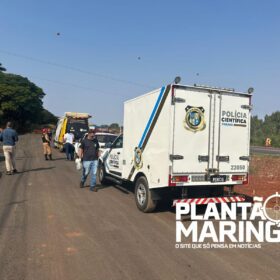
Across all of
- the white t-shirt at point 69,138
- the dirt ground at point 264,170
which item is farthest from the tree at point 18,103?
→ the dirt ground at point 264,170

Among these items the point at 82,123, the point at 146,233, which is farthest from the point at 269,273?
the point at 82,123

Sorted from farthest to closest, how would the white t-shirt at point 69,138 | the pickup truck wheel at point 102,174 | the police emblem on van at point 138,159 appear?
the white t-shirt at point 69,138 < the pickup truck wheel at point 102,174 < the police emblem on van at point 138,159

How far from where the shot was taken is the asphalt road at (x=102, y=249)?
416 centimetres

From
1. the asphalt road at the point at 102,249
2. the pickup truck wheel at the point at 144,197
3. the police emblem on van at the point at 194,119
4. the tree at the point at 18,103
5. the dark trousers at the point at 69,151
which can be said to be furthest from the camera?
the tree at the point at 18,103

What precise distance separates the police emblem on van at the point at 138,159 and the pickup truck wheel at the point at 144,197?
0.33 m

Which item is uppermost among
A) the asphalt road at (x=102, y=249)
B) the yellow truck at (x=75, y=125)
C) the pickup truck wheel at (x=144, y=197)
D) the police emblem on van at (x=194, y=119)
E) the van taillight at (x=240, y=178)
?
the yellow truck at (x=75, y=125)

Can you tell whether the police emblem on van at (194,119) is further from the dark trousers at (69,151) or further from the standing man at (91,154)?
the dark trousers at (69,151)

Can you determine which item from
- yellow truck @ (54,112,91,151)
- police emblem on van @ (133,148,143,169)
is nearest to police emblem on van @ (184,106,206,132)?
police emblem on van @ (133,148,143,169)

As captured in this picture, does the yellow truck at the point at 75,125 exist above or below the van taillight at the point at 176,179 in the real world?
above

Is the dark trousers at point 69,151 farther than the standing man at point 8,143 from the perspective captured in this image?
Yes

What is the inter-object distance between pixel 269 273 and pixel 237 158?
124 inches

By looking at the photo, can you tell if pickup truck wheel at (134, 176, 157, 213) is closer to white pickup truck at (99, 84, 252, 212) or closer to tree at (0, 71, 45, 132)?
white pickup truck at (99, 84, 252, 212)

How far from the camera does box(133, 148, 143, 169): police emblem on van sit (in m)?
7.53

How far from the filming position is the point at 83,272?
4.11 m
